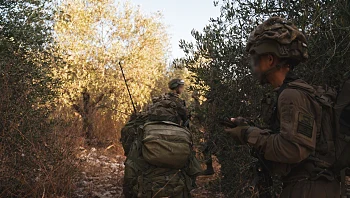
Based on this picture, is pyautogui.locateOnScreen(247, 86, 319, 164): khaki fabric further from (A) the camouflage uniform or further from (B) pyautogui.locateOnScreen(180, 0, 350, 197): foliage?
(B) pyautogui.locateOnScreen(180, 0, 350, 197): foliage

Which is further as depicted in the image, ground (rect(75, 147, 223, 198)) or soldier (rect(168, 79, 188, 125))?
ground (rect(75, 147, 223, 198))

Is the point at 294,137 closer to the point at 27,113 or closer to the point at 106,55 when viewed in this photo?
the point at 27,113

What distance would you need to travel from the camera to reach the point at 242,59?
16.3 feet

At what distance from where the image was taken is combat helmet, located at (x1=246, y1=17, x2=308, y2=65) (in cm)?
215

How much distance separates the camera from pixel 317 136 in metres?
1.97

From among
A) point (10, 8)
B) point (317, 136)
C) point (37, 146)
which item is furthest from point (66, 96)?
point (317, 136)

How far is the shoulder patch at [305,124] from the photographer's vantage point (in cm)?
185

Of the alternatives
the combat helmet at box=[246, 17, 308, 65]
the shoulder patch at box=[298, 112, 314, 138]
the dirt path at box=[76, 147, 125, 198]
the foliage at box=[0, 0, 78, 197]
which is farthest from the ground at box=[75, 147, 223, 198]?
the shoulder patch at box=[298, 112, 314, 138]

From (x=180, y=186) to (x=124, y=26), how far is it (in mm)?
13514

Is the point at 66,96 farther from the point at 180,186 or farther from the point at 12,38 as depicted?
the point at 180,186

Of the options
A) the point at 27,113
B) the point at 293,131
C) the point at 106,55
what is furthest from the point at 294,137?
the point at 106,55

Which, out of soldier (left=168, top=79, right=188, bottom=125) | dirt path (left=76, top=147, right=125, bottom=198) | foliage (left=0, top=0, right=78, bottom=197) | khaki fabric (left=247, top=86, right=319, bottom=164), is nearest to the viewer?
khaki fabric (left=247, top=86, right=319, bottom=164)

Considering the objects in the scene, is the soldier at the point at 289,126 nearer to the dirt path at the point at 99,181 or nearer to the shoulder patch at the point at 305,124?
the shoulder patch at the point at 305,124

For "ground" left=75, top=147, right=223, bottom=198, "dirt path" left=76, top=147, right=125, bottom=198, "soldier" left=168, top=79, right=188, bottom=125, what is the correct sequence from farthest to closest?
"dirt path" left=76, top=147, right=125, bottom=198 < "ground" left=75, top=147, right=223, bottom=198 < "soldier" left=168, top=79, right=188, bottom=125
